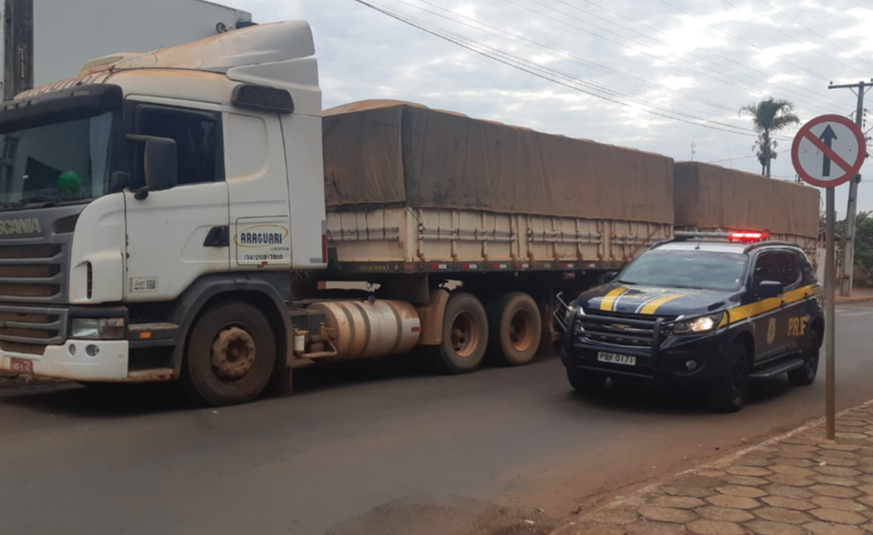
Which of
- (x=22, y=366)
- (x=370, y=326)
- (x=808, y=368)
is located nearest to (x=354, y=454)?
(x=22, y=366)

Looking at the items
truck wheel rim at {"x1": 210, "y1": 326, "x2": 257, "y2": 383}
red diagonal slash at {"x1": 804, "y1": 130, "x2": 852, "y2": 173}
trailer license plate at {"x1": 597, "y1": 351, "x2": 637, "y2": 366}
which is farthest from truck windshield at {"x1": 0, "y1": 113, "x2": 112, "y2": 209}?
red diagonal slash at {"x1": 804, "y1": 130, "x2": 852, "y2": 173}

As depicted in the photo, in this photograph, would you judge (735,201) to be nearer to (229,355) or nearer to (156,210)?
(229,355)

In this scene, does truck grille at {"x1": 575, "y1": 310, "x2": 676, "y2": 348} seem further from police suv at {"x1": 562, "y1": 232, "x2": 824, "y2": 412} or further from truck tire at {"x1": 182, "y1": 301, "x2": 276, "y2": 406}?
truck tire at {"x1": 182, "y1": 301, "x2": 276, "y2": 406}

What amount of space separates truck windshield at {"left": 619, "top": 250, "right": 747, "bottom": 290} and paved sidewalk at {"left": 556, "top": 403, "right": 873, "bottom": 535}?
9.19ft

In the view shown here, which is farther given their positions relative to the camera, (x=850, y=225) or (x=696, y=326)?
(x=850, y=225)

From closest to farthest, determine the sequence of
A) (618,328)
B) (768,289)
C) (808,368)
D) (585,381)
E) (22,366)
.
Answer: (22,366)
(618,328)
(768,289)
(585,381)
(808,368)

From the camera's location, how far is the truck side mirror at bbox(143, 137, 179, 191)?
766cm

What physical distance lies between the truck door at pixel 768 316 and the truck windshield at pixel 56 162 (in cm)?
687

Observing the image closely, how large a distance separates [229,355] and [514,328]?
18.3ft

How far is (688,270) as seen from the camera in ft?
32.1

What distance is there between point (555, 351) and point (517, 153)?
391 centimetres

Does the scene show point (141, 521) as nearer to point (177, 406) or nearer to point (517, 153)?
point (177, 406)

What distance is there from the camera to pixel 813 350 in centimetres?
1118

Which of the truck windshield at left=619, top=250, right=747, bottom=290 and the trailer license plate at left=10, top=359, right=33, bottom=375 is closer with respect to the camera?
the trailer license plate at left=10, top=359, right=33, bottom=375
